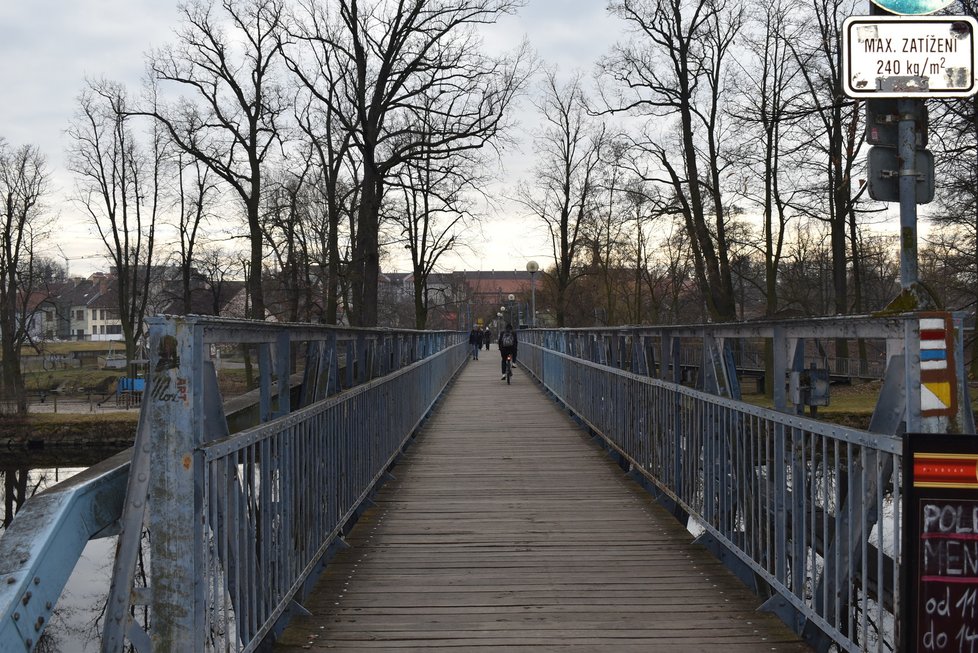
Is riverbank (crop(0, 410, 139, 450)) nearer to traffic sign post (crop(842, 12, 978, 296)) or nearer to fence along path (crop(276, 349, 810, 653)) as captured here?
fence along path (crop(276, 349, 810, 653))

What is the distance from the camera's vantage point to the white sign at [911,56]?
507 centimetres

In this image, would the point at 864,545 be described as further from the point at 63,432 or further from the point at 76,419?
the point at 76,419

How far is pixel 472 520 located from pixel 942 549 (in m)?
4.28

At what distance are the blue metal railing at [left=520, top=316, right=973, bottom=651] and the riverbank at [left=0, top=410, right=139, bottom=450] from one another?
24.4 meters

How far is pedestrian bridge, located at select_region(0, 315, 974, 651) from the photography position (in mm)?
2766

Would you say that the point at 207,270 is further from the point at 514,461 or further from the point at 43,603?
the point at 43,603

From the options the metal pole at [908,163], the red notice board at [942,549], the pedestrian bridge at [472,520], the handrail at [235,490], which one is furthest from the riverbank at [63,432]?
the red notice board at [942,549]

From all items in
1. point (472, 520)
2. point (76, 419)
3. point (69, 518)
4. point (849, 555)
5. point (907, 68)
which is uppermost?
point (907, 68)

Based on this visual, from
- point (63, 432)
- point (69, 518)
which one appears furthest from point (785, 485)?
point (63, 432)

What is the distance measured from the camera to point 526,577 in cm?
512

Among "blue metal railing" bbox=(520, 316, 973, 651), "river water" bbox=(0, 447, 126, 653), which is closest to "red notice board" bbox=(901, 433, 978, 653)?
"blue metal railing" bbox=(520, 316, 973, 651)

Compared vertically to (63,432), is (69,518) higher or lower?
higher

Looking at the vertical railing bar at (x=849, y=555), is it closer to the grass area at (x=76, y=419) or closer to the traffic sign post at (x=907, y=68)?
the traffic sign post at (x=907, y=68)

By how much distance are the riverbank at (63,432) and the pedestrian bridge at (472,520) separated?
2297cm
